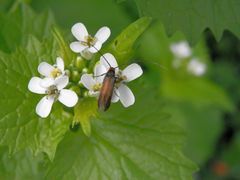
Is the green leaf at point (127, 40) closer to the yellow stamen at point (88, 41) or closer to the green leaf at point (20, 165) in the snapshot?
the yellow stamen at point (88, 41)

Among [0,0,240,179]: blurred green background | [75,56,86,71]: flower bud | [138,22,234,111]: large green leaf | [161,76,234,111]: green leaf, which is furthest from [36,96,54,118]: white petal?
[161,76,234,111]: green leaf

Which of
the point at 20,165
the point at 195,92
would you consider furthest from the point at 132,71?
the point at 195,92

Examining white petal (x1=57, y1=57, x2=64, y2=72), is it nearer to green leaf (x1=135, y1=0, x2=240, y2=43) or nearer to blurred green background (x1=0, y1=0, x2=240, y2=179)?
green leaf (x1=135, y1=0, x2=240, y2=43)

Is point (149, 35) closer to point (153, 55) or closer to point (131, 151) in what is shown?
point (153, 55)

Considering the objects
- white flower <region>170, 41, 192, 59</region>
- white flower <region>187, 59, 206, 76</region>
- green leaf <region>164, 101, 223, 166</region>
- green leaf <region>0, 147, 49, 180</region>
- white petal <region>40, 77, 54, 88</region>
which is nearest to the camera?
white petal <region>40, 77, 54, 88</region>

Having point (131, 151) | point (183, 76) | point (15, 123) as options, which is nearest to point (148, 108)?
point (131, 151)

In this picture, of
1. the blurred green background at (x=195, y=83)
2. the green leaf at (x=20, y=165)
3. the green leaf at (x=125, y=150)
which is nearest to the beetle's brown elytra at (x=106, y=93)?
the green leaf at (x=125, y=150)
